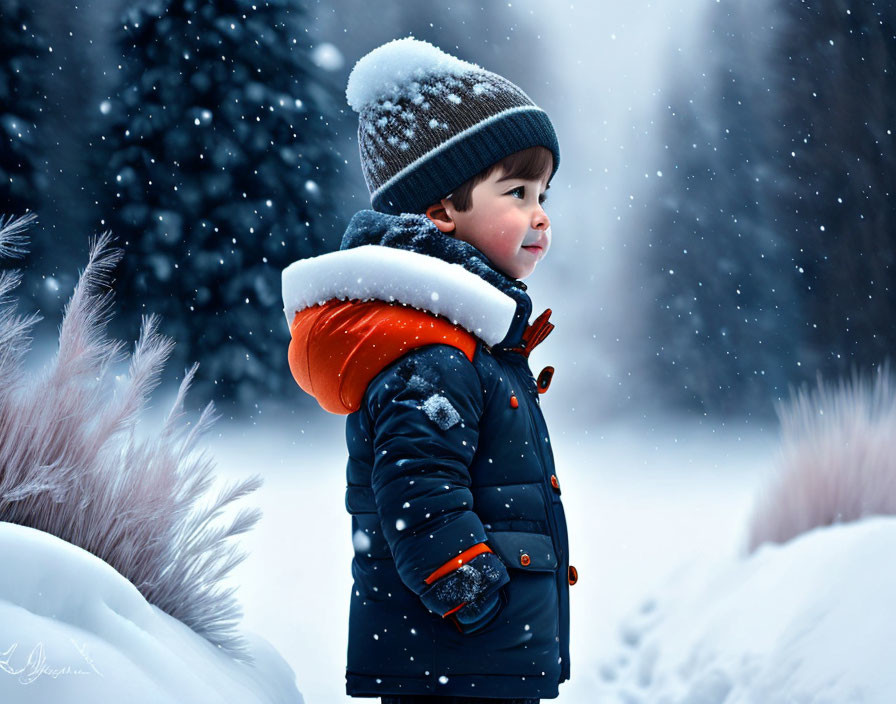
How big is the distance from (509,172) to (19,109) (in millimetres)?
1826

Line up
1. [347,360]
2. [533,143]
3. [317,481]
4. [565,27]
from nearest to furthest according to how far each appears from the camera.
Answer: [347,360]
[533,143]
[317,481]
[565,27]

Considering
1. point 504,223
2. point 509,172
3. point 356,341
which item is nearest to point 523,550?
point 356,341

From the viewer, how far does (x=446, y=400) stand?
116 centimetres

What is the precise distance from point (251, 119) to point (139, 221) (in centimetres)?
49

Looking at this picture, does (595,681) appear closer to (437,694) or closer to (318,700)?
(318,700)

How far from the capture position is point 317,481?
2.61 metres

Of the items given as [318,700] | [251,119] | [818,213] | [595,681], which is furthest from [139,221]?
[818,213]

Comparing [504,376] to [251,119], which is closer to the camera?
[504,376]

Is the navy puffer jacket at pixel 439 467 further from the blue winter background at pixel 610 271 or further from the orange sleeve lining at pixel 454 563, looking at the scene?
the blue winter background at pixel 610 271

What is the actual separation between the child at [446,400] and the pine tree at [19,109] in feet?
5.15

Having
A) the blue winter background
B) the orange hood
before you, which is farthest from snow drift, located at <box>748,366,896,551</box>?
the orange hood

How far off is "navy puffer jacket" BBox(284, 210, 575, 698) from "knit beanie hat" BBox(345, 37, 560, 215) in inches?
4.9

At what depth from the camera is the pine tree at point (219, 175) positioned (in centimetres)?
269

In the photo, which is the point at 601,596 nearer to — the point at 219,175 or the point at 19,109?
the point at 219,175
